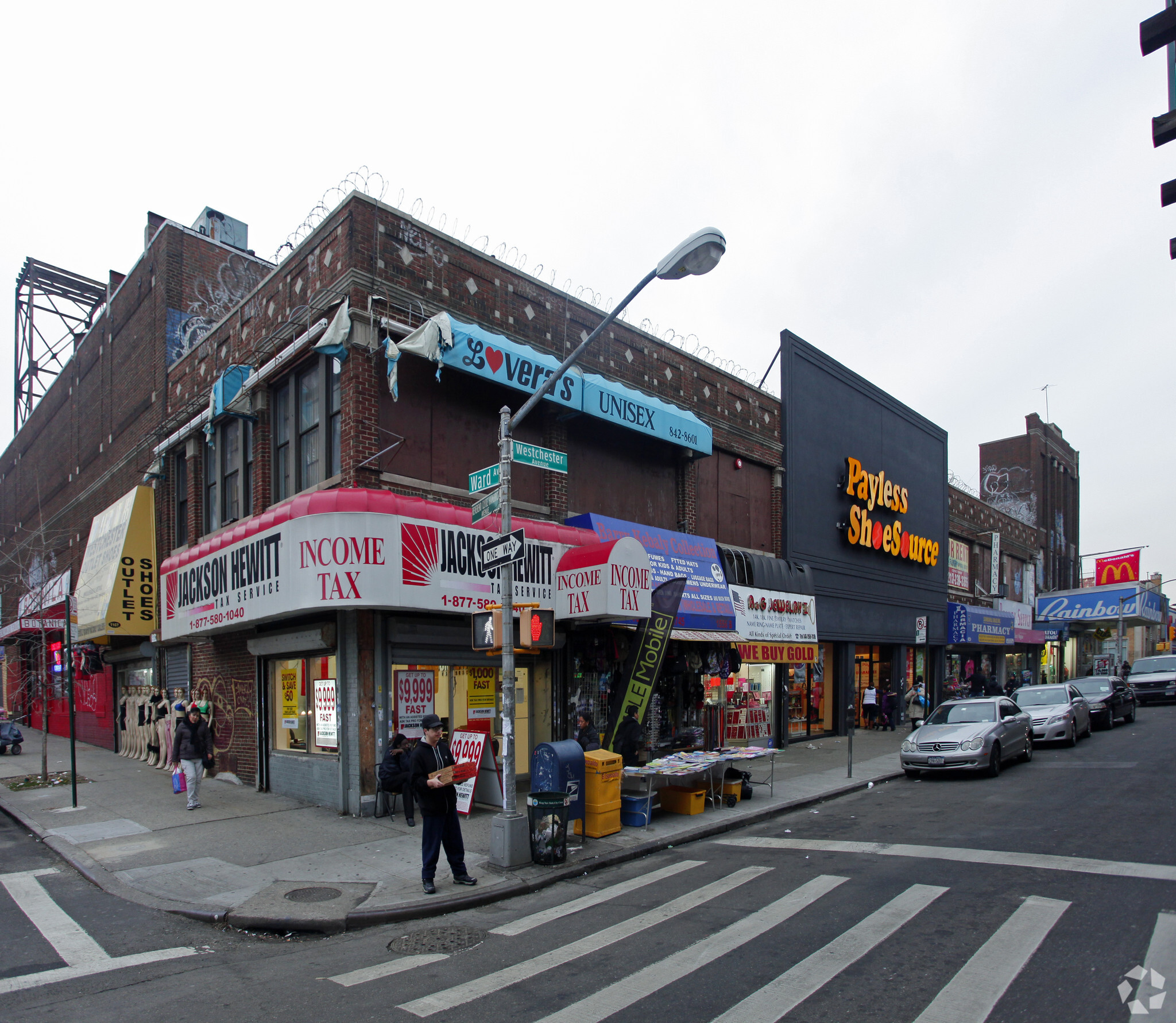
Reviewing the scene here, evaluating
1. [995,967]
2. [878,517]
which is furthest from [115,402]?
[995,967]

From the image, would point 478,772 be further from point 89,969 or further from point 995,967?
point 995,967

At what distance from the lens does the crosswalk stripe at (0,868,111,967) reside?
7.08 metres

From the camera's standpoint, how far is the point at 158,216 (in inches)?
926

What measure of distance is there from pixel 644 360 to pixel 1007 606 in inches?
1118

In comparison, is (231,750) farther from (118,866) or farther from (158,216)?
(158,216)

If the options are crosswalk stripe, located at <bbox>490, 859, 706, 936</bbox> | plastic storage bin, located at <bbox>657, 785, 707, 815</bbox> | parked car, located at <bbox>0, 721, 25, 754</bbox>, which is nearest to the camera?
crosswalk stripe, located at <bbox>490, 859, 706, 936</bbox>

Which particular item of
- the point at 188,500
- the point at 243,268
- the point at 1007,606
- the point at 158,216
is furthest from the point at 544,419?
the point at 1007,606

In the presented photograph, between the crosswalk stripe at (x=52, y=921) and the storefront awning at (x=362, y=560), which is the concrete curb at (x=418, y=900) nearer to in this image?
the crosswalk stripe at (x=52, y=921)

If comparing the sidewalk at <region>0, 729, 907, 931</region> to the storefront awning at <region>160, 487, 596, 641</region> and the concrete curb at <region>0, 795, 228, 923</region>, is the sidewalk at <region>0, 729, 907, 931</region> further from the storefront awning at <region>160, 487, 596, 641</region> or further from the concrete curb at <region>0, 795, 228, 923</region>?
the storefront awning at <region>160, 487, 596, 641</region>

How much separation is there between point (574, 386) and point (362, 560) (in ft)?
18.6

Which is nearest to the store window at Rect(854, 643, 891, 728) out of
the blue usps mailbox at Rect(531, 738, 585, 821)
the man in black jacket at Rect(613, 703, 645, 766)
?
the man in black jacket at Rect(613, 703, 645, 766)

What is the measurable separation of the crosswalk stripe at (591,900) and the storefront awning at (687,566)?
735cm

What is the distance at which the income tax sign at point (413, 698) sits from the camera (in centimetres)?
1294

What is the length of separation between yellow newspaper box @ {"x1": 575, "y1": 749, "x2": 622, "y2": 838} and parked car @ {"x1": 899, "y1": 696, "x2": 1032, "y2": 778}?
25.8 ft
